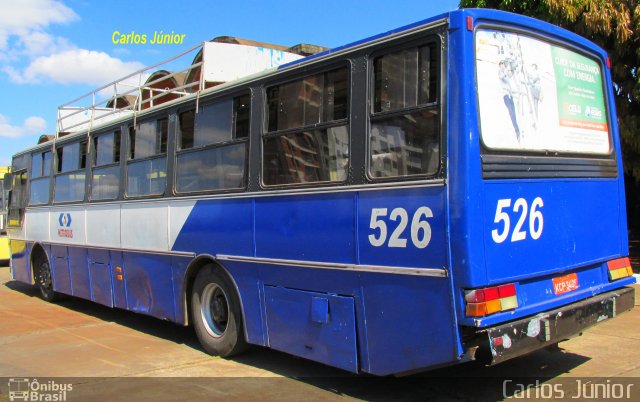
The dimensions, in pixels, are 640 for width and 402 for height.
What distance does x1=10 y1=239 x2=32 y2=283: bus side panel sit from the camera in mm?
11234

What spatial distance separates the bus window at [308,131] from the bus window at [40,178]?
671 centimetres

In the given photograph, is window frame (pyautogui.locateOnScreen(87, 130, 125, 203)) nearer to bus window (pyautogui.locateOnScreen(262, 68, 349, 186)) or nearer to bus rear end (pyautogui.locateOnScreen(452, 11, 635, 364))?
bus window (pyautogui.locateOnScreen(262, 68, 349, 186))

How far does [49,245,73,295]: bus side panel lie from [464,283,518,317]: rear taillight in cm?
773

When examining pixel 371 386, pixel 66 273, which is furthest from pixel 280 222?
pixel 66 273

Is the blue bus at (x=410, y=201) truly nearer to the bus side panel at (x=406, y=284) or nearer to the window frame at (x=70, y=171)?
the bus side panel at (x=406, y=284)

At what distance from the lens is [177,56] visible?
23.9 ft

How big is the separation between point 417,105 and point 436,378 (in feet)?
8.83

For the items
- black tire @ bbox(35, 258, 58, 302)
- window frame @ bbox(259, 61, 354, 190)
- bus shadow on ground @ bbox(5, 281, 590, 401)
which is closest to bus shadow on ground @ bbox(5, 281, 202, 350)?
black tire @ bbox(35, 258, 58, 302)

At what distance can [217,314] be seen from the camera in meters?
6.50

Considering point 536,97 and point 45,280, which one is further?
point 45,280

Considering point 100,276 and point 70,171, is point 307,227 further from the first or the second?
point 70,171

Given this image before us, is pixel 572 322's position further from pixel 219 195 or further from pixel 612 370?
pixel 219 195

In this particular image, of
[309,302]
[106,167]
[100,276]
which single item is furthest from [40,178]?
[309,302]

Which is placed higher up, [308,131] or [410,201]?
[308,131]
